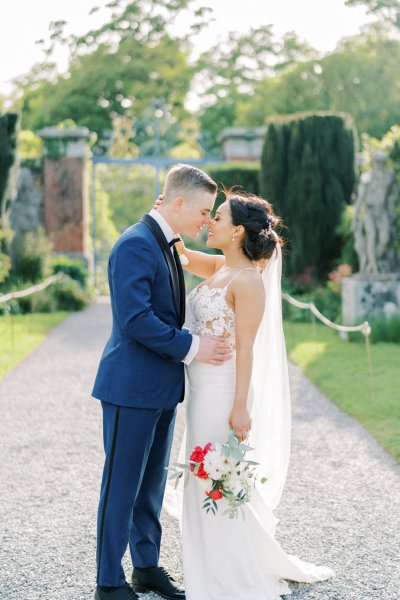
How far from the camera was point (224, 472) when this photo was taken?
3.27 meters

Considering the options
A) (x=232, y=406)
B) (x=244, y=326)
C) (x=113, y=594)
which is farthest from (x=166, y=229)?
(x=113, y=594)

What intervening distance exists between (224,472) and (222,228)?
0.95m

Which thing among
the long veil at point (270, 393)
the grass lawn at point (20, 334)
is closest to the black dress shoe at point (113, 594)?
the long veil at point (270, 393)

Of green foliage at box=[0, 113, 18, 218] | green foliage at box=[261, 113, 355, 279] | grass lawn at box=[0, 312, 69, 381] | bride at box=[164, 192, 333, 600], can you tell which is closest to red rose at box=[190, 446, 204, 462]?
bride at box=[164, 192, 333, 600]

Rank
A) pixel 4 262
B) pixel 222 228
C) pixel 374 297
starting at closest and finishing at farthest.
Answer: pixel 222 228
pixel 374 297
pixel 4 262

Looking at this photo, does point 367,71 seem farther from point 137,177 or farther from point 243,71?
point 137,177

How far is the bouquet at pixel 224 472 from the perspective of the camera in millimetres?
3266

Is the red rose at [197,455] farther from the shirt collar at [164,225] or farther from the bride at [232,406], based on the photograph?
the shirt collar at [164,225]

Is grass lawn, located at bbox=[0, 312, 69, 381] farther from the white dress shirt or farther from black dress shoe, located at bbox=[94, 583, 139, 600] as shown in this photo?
the white dress shirt

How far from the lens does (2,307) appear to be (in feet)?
46.4

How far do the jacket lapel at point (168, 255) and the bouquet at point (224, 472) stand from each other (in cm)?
55

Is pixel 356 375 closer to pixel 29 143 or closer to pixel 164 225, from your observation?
pixel 164 225

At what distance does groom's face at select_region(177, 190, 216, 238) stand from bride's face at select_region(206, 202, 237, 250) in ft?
0.47

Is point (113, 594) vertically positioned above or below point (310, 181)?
below
